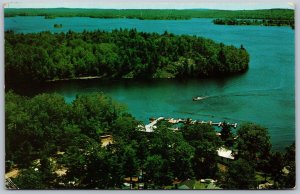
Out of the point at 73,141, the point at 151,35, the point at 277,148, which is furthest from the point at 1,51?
the point at 277,148

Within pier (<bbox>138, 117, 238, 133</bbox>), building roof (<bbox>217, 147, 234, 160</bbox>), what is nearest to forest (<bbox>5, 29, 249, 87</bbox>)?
pier (<bbox>138, 117, 238, 133</bbox>)

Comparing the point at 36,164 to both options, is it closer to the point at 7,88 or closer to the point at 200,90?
the point at 7,88

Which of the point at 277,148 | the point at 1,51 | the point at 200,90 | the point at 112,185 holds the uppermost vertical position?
the point at 1,51

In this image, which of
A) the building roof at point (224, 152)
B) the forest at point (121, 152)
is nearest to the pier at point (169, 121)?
the forest at point (121, 152)

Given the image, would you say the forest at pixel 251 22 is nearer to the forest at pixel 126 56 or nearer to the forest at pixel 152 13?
the forest at pixel 152 13

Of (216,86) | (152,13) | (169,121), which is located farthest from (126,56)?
(216,86)

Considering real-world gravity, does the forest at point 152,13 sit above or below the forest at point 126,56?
above
